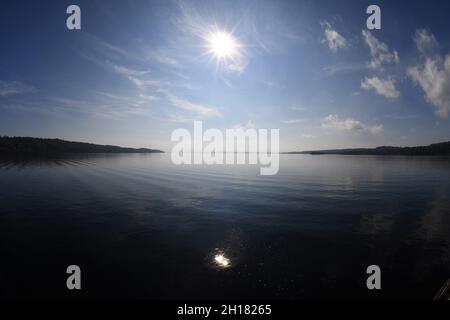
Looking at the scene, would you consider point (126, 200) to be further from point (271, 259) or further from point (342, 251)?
Answer: point (342, 251)

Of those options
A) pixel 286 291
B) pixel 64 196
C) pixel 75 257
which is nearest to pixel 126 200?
pixel 64 196

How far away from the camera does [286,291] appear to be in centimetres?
940

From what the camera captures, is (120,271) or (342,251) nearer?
(120,271)

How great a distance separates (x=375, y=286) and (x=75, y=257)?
15490 mm

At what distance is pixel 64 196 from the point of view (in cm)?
2766

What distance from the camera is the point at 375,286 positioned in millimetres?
9906

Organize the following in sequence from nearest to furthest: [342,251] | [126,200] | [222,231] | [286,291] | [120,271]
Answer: [286,291] < [120,271] < [342,251] < [222,231] < [126,200]

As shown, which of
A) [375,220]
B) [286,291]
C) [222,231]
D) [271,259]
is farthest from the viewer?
[375,220]

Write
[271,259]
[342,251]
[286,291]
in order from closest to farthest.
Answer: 1. [286,291]
2. [271,259]
3. [342,251]
